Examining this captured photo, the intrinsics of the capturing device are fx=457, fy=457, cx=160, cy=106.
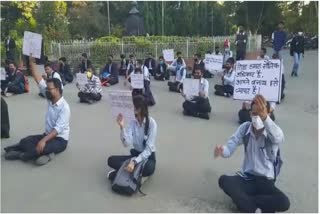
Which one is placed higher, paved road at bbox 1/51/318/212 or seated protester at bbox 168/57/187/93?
seated protester at bbox 168/57/187/93

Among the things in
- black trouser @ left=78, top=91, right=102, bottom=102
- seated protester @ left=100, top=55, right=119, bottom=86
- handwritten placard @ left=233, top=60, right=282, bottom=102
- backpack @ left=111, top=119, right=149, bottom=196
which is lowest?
backpack @ left=111, top=119, right=149, bottom=196

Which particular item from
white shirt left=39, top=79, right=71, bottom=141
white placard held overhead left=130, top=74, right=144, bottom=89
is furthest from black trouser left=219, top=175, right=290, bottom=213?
white placard held overhead left=130, top=74, right=144, bottom=89

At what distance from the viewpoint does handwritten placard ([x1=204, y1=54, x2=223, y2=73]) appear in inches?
615

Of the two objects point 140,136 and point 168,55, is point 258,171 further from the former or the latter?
point 168,55

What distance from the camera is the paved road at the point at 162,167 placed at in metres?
5.39

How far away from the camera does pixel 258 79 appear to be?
6500 millimetres

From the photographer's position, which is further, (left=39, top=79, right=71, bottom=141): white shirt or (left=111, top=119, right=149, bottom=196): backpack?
(left=39, top=79, right=71, bottom=141): white shirt

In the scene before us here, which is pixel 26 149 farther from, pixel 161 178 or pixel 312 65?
pixel 312 65

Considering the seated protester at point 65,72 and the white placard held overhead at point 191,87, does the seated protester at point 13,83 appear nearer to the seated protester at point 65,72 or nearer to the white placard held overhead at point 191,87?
the seated protester at point 65,72

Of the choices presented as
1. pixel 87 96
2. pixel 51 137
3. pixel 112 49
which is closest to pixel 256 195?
pixel 51 137

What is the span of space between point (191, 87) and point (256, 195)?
17.8 ft

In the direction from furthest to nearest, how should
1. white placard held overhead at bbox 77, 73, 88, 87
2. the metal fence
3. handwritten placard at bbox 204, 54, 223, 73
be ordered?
the metal fence → handwritten placard at bbox 204, 54, 223, 73 → white placard held overhead at bbox 77, 73, 88, 87

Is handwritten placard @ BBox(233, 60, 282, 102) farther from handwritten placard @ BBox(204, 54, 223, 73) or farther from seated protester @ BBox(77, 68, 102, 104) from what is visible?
handwritten placard @ BBox(204, 54, 223, 73)

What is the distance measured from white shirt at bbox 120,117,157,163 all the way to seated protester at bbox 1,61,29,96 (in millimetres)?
7984
